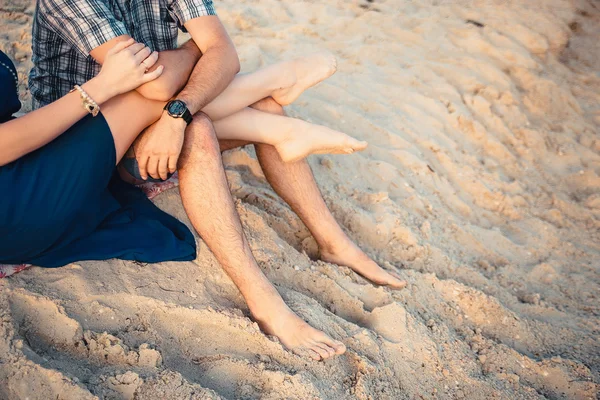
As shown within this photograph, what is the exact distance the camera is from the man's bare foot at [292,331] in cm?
185

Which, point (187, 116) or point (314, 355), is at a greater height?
point (187, 116)

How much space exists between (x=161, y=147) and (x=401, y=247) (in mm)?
1348

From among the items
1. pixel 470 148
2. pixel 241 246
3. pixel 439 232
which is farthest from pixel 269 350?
pixel 470 148

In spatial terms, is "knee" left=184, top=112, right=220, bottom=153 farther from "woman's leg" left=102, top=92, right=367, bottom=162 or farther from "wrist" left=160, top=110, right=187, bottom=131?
"woman's leg" left=102, top=92, right=367, bottom=162

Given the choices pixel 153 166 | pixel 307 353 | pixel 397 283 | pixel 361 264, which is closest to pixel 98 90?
pixel 153 166

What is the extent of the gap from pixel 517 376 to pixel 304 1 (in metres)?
3.49

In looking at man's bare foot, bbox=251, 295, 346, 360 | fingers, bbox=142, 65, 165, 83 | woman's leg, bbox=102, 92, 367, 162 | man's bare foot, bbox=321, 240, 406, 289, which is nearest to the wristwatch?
fingers, bbox=142, 65, 165, 83

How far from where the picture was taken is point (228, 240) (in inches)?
75.5

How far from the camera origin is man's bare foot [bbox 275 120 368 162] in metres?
2.34

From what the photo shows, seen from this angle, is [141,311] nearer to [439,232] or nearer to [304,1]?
[439,232]

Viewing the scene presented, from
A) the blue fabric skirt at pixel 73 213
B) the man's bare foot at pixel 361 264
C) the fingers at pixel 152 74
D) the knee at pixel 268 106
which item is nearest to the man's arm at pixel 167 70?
the fingers at pixel 152 74

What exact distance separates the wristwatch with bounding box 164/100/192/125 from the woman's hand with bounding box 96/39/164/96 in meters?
0.13

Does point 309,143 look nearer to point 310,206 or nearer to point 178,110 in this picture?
point 310,206

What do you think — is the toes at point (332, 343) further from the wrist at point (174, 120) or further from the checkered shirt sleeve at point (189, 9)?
the checkered shirt sleeve at point (189, 9)
